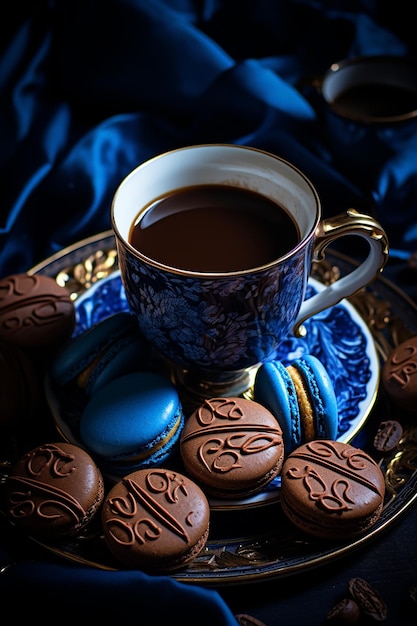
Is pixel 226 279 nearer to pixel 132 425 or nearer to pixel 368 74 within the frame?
pixel 132 425

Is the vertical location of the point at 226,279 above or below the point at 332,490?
above

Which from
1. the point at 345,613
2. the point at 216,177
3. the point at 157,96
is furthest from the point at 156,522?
the point at 157,96

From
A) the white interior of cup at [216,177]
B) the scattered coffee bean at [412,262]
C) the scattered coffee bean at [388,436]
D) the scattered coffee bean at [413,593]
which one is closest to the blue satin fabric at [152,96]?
the scattered coffee bean at [412,262]

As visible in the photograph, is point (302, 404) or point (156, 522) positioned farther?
point (302, 404)

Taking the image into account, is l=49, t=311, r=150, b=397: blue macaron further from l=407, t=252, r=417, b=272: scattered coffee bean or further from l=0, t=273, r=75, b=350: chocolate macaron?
l=407, t=252, r=417, b=272: scattered coffee bean

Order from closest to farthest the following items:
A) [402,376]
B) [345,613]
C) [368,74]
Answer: [345,613] < [402,376] < [368,74]

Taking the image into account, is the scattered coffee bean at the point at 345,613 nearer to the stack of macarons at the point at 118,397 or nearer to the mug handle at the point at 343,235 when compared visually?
the stack of macarons at the point at 118,397
